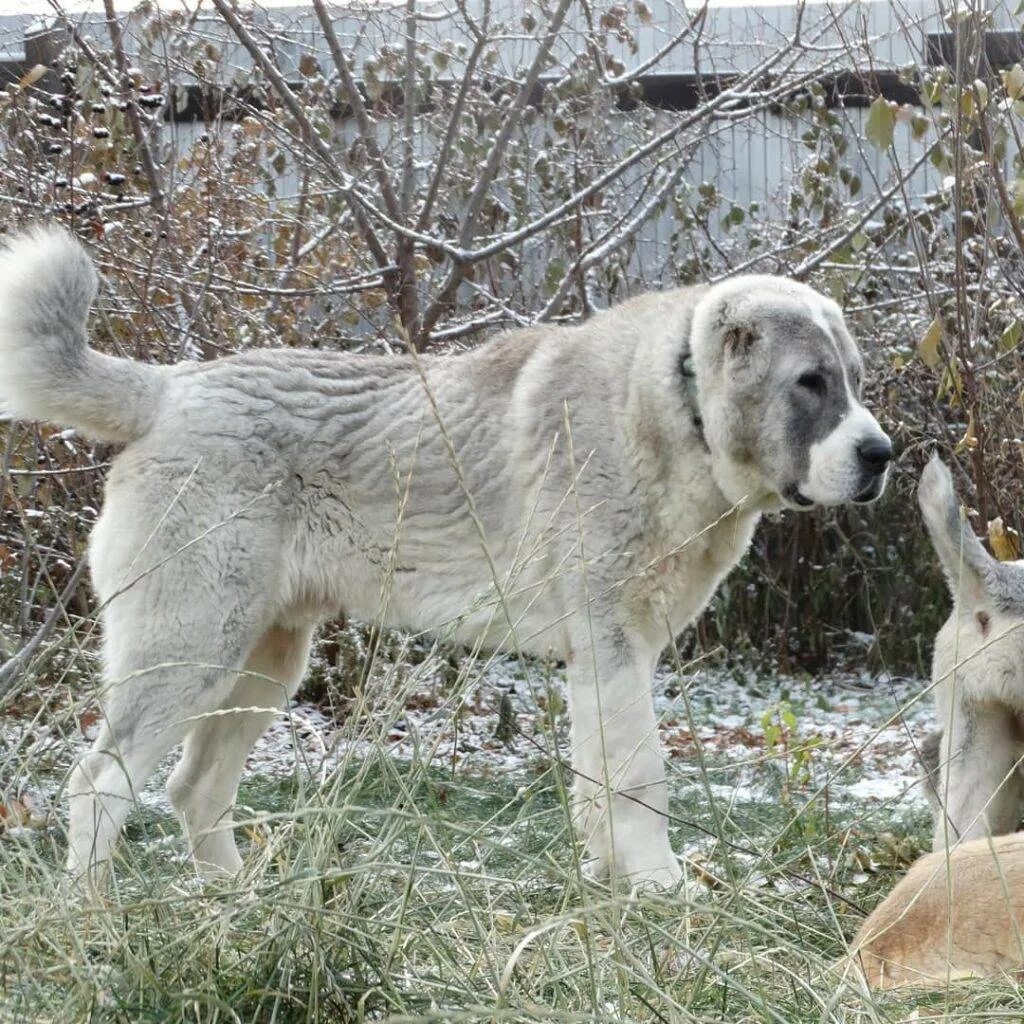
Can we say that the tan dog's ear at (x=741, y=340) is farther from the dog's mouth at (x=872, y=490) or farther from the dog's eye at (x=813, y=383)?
the dog's mouth at (x=872, y=490)

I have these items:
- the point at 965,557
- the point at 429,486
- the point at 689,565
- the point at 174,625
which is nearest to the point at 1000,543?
the point at 965,557

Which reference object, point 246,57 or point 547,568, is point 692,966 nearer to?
point 547,568

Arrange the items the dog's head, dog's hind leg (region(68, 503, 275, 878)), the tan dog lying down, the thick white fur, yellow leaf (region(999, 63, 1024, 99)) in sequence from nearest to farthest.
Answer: the tan dog lying down
the thick white fur
yellow leaf (region(999, 63, 1024, 99))
dog's hind leg (region(68, 503, 275, 878))
the dog's head

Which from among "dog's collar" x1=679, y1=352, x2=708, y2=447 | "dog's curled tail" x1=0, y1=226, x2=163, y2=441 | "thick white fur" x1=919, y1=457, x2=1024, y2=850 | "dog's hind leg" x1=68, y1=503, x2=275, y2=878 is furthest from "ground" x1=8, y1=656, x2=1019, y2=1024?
"dog's collar" x1=679, y1=352, x2=708, y2=447

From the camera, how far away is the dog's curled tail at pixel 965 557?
12.3 feet

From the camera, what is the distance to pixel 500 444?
4445 millimetres

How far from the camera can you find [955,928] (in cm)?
255

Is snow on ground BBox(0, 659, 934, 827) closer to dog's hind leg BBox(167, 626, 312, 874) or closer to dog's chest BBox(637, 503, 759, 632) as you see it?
dog's hind leg BBox(167, 626, 312, 874)

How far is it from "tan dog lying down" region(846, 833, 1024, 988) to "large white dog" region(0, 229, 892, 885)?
1308 millimetres

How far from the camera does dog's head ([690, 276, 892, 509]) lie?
4.12 m

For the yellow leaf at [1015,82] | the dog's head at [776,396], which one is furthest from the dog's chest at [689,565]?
the yellow leaf at [1015,82]

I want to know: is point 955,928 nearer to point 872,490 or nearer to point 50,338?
point 872,490

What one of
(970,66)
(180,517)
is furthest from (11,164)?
(970,66)

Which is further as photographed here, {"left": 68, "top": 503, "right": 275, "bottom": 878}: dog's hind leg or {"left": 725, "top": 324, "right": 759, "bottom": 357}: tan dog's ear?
{"left": 725, "top": 324, "right": 759, "bottom": 357}: tan dog's ear
